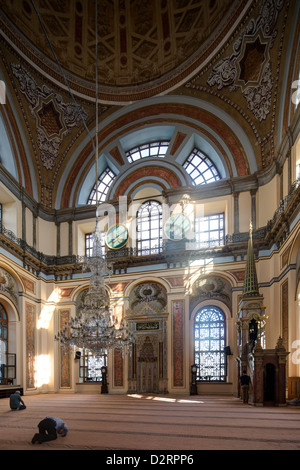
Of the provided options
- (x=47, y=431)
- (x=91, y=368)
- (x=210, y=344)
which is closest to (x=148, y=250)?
(x=210, y=344)

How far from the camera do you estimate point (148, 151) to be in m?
17.1

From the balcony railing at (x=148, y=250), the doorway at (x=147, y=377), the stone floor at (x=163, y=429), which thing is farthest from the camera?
the doorway at (x=147, y=377)

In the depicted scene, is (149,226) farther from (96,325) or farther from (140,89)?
(96,325)

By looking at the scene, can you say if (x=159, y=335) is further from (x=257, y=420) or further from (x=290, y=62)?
(x=290, y=62)

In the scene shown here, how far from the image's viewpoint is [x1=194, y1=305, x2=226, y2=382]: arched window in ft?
44.8

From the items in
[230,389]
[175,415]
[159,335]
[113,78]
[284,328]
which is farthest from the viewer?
[113,78]

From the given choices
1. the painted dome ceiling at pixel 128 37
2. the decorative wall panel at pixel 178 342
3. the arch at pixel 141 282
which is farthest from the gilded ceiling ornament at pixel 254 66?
the decorative wall panel at pixel 178 342

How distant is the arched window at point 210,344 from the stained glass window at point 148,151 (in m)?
6.88

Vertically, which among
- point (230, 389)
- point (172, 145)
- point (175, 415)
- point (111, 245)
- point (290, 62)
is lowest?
point (230, 389)

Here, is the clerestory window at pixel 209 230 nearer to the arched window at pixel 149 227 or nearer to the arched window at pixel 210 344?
the arched window at pixel 149 227

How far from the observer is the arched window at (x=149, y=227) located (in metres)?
15.6

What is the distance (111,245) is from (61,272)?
232 centimetres

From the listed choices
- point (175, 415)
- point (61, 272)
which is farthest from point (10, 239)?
point (175, 415)

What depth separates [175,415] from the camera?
7832 mm
